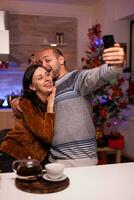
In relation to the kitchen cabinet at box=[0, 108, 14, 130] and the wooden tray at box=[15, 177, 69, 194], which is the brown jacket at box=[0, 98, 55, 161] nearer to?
the wooden tray at box=[15, 177, 69, 194]

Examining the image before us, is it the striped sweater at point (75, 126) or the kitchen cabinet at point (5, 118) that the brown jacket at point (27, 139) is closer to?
the striped sweater at point (75, 126)

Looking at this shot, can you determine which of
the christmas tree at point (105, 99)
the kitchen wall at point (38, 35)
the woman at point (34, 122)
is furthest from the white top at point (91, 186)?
the kitchen wall at point (38, 35)

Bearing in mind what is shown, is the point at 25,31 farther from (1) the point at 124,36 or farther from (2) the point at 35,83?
(2) the point at 35,83

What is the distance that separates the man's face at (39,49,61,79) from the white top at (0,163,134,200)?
80cm

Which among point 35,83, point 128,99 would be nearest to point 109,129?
point 128,99

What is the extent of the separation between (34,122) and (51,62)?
520 mm

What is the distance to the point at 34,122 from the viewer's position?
2.00 metres

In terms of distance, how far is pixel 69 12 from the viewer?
5.54m

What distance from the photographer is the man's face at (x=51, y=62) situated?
7.42 ft

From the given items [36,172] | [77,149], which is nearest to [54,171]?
[36,172]

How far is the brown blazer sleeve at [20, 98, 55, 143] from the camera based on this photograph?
77.3 inches

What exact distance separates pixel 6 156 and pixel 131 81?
3.09 metres

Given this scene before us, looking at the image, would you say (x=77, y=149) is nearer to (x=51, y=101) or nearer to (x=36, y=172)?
(x=51, y=101)

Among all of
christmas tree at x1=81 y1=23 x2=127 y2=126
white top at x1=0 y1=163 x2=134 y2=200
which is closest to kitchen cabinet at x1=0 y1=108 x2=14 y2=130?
christmas tree at x1=81 y1=23 x2=127 y2=126
